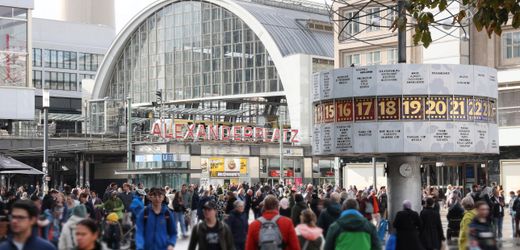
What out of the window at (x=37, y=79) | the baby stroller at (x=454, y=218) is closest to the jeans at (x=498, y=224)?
the baby stroller at (x=454, y=218)

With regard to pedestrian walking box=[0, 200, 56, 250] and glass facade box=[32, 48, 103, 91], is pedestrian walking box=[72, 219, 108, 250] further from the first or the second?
→ glass facade box=[32, 48, 103, 91]

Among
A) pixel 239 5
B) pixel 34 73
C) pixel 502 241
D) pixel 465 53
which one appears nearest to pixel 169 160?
pixel 465 53

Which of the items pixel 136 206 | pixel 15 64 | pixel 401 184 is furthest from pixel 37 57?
pixel 136 206

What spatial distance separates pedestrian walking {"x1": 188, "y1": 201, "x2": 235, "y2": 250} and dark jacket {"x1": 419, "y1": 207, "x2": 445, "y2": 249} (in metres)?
6.38

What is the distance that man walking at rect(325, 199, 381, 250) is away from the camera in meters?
11.9

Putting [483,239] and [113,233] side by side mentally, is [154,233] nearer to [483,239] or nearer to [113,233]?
[483,239]

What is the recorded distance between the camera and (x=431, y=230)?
17.7 m

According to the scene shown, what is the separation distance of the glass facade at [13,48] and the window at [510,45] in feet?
110


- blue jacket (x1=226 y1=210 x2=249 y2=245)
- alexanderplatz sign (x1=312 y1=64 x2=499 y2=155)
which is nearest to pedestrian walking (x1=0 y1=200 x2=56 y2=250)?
blue jacket (x1=226 y1=210 x2=249 y2=245)

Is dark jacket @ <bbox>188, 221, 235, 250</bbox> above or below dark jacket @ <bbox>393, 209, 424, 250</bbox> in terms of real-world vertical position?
above

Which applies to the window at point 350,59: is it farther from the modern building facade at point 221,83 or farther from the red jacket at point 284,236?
the red jacket at point 284,236

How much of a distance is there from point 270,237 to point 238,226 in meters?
4.44

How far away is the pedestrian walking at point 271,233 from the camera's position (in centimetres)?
1191

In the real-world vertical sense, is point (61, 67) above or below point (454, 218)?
above
